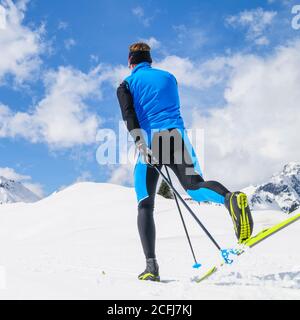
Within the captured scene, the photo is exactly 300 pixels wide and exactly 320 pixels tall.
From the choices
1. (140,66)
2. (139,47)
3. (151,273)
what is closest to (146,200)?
(151,273)

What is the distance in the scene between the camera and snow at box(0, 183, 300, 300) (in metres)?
3.00

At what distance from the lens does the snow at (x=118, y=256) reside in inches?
118

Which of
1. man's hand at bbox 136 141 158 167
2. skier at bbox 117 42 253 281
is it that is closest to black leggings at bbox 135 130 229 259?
skier at bbox 117 42 253 281

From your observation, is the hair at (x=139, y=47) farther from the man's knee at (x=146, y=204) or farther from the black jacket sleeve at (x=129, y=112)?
the man's knee at (x=146, y=204)

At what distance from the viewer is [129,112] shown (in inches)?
184

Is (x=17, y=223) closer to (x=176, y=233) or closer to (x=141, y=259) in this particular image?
→ (x=176, y=233)

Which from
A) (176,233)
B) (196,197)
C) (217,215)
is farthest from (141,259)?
(217,215)

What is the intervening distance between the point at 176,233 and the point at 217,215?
377cm

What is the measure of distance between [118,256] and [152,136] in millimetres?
4252

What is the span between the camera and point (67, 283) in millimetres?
3256

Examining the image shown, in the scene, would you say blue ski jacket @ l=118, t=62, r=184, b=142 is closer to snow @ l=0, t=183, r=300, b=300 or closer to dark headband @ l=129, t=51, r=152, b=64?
dark headband @ l=129, t=51, r=152, b=64

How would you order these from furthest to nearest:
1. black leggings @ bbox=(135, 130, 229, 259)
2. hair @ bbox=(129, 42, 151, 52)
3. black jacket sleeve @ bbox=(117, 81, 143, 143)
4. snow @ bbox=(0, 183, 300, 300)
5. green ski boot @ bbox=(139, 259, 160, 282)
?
hair @ bbox=(129, 42, 151, 52) → black jacket sleeve @ bbox=(117, 81, 143, 143) → green ski boot @ bbox=(139, 259, 160, 282) → black leggings @ bbox=(135, 130, 229, 259) → snow @ bbox=(0, 183, 300, 300)

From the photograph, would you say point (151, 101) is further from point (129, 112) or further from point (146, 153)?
point (146, 153)

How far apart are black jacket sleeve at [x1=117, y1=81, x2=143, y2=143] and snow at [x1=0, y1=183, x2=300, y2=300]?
1644 millimetres
